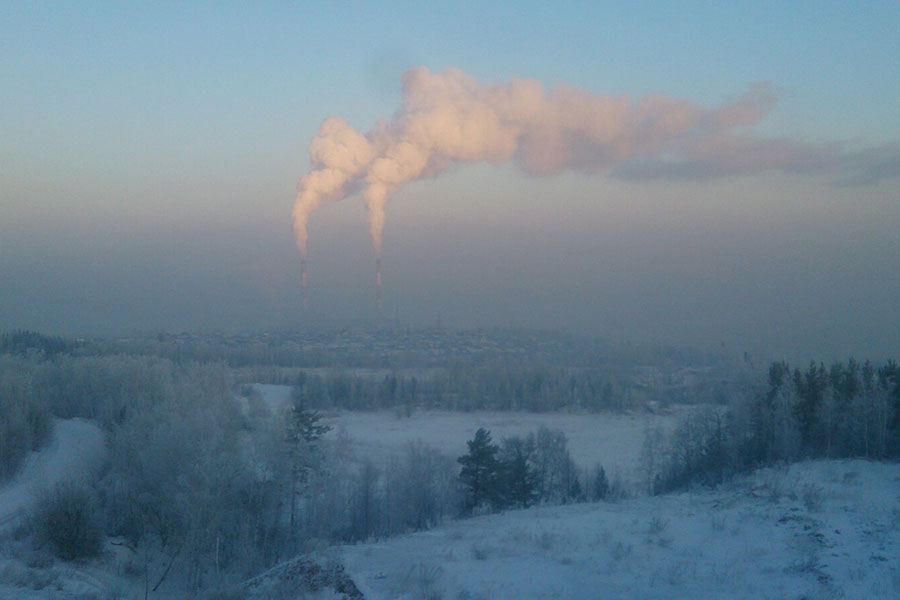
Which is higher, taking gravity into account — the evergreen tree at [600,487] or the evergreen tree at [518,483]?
the evergreen tree at [518,483]

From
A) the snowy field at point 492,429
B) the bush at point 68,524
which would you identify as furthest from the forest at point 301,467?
the snowy field at point 492,429

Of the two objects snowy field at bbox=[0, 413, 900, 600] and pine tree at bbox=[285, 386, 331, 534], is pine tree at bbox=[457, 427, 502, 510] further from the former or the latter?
snowy field at bbox=[0, 413, 900, 600]

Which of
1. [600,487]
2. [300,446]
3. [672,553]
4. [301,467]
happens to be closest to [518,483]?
[600,487]

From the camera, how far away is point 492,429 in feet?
138

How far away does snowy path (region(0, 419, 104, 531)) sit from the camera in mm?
22594

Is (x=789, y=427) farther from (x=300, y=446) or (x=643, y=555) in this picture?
(x=300, y=446)

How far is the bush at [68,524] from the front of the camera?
17.3m

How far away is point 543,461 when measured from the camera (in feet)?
90.1

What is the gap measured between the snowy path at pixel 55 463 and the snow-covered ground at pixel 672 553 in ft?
49.2

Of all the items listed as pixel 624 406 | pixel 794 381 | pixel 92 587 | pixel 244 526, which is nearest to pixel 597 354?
pixel 624 406

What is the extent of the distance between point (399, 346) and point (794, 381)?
4325 centimetres

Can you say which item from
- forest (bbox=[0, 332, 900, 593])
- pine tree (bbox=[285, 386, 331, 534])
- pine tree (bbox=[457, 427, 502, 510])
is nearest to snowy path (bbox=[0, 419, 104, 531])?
forest (bbox=[0, 332, 900, 593])

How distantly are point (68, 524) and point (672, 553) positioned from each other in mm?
14888

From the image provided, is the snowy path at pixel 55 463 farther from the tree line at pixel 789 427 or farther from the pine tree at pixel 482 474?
the tree line at pixel 789 427
